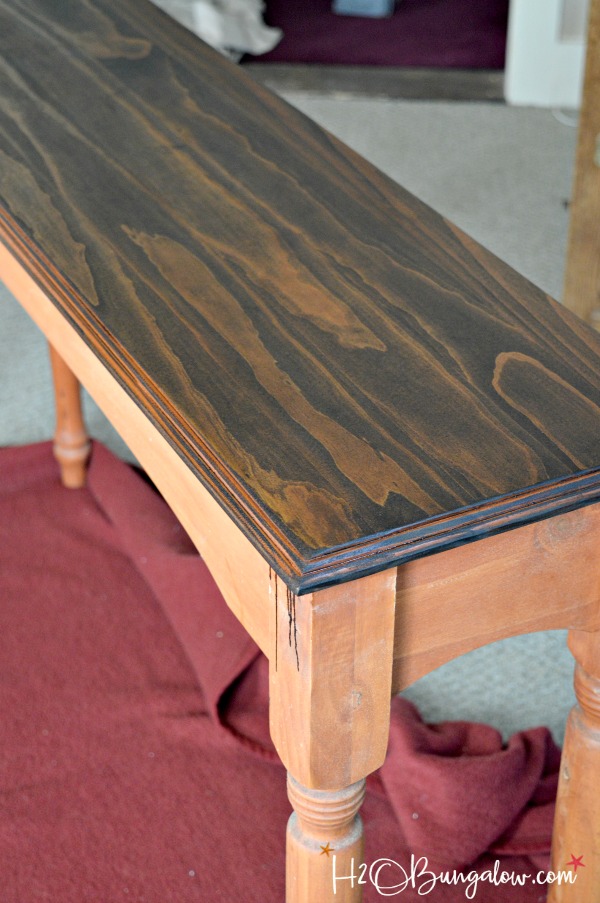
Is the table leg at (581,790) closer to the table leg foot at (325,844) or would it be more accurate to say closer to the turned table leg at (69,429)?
the table leg foot at (325,844)

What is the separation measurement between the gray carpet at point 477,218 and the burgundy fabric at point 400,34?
0.50 meters

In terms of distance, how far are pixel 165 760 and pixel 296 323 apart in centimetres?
76

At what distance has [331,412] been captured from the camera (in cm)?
87

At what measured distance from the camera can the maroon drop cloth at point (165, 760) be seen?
1352 millimetres

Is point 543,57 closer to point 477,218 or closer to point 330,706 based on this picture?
point 477,218

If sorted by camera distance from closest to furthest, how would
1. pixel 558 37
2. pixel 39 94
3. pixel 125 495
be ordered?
pixel 39 94 → pixel 125 495 → pixel 558 37

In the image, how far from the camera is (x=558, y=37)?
153 inches

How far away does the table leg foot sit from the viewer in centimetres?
92

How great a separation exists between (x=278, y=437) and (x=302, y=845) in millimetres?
355

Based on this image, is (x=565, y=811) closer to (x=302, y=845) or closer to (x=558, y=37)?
(x=302, y=845)

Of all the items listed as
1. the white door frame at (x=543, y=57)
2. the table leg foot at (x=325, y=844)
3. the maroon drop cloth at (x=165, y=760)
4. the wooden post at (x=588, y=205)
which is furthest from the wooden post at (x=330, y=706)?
the white door frame at (x=543, y=57)

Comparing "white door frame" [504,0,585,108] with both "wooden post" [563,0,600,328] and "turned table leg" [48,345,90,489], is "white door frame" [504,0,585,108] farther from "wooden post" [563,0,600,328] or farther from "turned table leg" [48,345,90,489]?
"turned table leg" [48,345,90,489]

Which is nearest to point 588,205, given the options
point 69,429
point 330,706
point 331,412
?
point 69,429

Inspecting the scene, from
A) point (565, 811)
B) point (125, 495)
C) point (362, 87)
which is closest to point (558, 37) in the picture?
point (362, 87)
